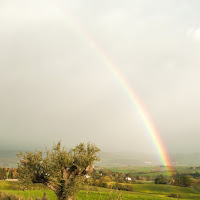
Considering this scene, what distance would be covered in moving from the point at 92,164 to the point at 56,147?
5.13m

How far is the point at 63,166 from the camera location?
75.7 feet

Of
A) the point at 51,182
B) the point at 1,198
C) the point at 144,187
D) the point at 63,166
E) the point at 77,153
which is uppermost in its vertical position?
the point at 77,153

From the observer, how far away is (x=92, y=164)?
24016 millimetres

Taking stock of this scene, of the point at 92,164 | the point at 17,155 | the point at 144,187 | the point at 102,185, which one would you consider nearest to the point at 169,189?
the point at 144,187

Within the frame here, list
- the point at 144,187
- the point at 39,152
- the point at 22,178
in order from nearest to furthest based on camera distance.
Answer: the point at 22,178 < the point at 39,152 < the point at 144,187

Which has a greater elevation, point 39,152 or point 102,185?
point 39,152

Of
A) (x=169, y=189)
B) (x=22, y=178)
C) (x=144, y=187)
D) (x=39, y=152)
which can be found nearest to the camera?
(x=22, y=178)

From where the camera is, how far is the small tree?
22.4 m

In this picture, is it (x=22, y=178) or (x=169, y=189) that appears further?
(x=169, y=189)

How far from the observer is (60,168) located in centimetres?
2281

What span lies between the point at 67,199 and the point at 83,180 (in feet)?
9.07

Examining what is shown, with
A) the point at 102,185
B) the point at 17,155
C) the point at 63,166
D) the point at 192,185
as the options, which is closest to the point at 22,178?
the point at 17,155

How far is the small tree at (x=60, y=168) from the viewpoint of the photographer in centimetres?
2242

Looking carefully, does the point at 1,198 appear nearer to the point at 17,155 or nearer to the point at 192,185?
the point at 17,155
